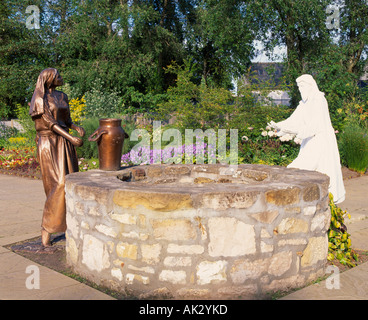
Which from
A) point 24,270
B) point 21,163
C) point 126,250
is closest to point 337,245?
point 126,250

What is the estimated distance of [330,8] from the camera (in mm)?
13641

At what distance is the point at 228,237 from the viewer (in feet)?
10.7

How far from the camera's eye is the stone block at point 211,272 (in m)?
3.24

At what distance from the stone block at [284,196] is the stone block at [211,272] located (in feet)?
2.12

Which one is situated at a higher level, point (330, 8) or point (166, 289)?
point (330, 8)

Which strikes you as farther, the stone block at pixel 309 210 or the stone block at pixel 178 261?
the stone block at pixel 309 210

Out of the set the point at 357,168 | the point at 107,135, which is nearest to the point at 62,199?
the point at 107,135

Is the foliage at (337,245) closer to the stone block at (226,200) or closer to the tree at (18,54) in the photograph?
the stone block at (226,200)

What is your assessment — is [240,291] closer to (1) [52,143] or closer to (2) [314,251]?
(2) [314,251]

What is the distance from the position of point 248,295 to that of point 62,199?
7.27 feet

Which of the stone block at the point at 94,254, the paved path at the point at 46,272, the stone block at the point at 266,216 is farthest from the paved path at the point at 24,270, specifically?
the stone block at the point at 266,216

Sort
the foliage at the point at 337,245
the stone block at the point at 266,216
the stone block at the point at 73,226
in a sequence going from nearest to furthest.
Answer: the stone block at the point at 266,216 < the stone block at the point at 73,226 < the foliage at the point at 337,245

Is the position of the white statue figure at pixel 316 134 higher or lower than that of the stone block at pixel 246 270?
higher

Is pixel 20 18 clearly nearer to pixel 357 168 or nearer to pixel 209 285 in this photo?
pixel 357 168
